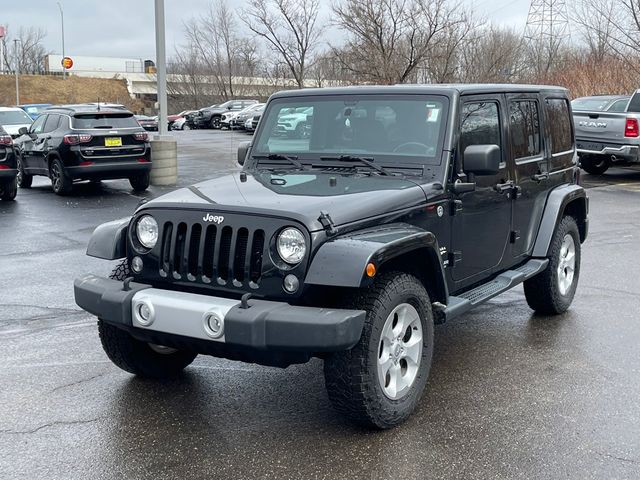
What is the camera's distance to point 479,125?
5410 millimetres

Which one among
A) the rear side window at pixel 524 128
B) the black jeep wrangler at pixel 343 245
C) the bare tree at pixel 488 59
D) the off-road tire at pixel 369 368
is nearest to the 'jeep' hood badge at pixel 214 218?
the black jeep wrangler at pixel 343 245

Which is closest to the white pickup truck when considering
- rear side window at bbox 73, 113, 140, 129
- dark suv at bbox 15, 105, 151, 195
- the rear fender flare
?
dark suv at bbox 15, 105, 151, 195

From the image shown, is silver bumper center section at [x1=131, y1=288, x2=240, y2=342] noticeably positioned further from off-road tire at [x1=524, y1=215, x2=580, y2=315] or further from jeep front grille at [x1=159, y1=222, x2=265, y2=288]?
off-road tire at [x1=524, y1=215, x2=580, y2=315]

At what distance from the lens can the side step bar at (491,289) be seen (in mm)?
4797

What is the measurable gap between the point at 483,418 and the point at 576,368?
1.19 metres

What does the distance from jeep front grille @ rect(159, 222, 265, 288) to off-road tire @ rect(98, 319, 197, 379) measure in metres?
0.67

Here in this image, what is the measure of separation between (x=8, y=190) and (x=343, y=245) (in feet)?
37.9

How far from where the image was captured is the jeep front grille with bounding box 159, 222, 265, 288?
4.03 m

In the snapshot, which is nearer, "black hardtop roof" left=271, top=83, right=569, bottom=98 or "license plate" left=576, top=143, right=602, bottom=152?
"black hardtop roof" left=271, top=83, right=569, bottom=98

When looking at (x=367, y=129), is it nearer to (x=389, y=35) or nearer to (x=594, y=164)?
(x=594, y=164)

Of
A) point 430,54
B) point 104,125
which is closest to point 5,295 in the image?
point 104,125

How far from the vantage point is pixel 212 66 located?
5631 cm

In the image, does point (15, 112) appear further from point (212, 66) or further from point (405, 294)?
point (212, 66)

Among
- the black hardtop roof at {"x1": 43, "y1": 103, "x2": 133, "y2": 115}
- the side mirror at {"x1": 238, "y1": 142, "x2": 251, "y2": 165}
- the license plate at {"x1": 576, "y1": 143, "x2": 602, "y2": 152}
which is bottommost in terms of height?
the side mirror at {"x1": 238, "y1": 142, "x2": 251, "y2": 165}
